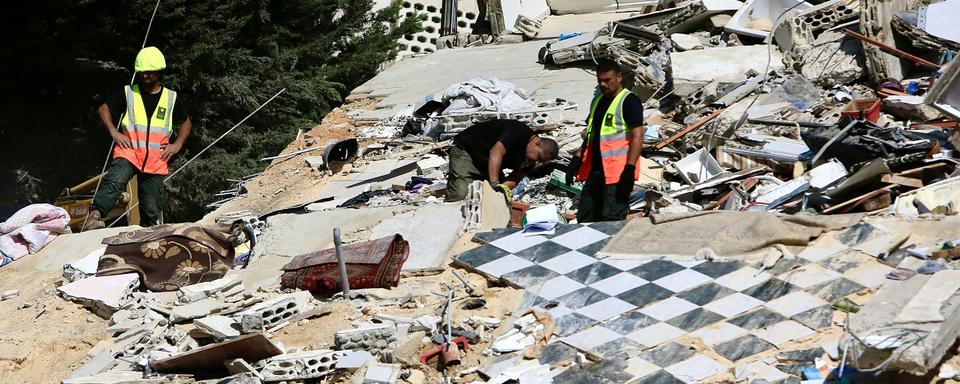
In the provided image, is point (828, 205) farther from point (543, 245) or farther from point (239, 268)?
point (239, 268)

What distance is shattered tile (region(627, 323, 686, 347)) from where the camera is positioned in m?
5.73

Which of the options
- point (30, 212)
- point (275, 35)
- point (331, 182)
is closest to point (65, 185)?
point (275, 35)

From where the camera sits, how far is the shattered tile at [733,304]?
19.3ft

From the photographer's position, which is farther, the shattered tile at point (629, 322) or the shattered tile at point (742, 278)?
the shattered tile at point (742, 278)

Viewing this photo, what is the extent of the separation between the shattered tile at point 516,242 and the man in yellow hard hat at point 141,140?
3.06 meters

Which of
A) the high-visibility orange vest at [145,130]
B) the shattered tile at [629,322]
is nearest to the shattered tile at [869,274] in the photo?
the shattered tile at [629,322]

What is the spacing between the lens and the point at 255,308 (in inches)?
259

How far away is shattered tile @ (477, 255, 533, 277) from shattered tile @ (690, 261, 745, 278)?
0.95m

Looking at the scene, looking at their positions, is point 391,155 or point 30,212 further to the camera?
point 391,155

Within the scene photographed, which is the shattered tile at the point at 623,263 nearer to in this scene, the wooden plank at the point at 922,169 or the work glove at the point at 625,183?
the work glove at the point at 625,183

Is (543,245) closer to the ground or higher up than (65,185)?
higher up

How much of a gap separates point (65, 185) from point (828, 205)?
9.98 m

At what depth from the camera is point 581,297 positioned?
20.9ft

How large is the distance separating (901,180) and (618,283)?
2392mm
